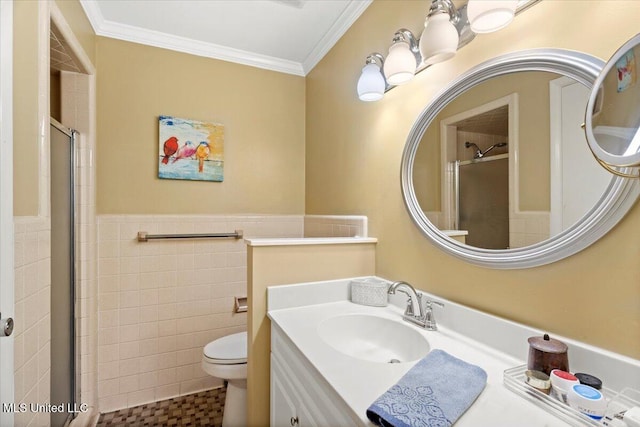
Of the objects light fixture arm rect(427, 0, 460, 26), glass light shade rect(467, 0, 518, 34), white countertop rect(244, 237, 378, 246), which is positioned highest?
light fixture arm rect(427, 0, 460, 26)

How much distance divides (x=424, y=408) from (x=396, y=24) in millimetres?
1527

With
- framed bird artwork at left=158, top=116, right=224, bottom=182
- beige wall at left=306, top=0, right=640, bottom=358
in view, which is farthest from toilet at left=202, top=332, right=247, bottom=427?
framed bird artwork at left=158, top=116, right=224, bottom=182

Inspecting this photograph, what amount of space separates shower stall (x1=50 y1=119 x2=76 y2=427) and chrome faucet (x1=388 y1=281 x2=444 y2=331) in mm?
1594

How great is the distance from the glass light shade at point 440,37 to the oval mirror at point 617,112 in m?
0.46

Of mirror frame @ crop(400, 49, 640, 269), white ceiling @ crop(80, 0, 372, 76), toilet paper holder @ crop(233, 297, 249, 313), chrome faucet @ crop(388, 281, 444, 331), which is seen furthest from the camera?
toilet paper holder @ crop(233, 297, 249, 313)

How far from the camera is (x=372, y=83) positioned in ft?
4.48

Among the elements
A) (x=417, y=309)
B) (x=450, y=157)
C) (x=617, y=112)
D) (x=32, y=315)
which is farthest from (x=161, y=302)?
(x=617, y=112)

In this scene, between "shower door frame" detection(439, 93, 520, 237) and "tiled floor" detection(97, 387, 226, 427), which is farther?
"tiled floor" detection(97, 387, 226, 427)

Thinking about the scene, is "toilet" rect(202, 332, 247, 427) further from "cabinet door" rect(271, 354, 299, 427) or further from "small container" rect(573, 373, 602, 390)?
"small container" rect(573, 373, 602, 390)

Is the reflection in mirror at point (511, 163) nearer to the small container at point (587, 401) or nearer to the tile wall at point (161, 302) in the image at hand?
the small container at point (587, 401)

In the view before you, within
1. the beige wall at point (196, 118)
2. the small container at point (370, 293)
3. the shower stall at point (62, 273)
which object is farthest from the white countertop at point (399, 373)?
the beige wall at point (196, 118)

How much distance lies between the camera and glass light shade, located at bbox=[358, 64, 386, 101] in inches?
53.7

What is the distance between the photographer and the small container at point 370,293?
135 centimetres

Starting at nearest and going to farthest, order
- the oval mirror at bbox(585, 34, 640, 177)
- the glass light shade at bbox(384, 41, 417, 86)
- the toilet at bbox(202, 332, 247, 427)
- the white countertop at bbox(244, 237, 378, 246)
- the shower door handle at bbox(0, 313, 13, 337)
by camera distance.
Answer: the oval mirror at bbox(585, 34, 640, 177) → the shower door handle at bbox(0, 313, 13, 337) → the glass light shade at bbox(384, 41, 417, 86) → the white countertop at bbox(244, 237, 378, 246) → the toilet at bbox(202, 332, 247, 427)
